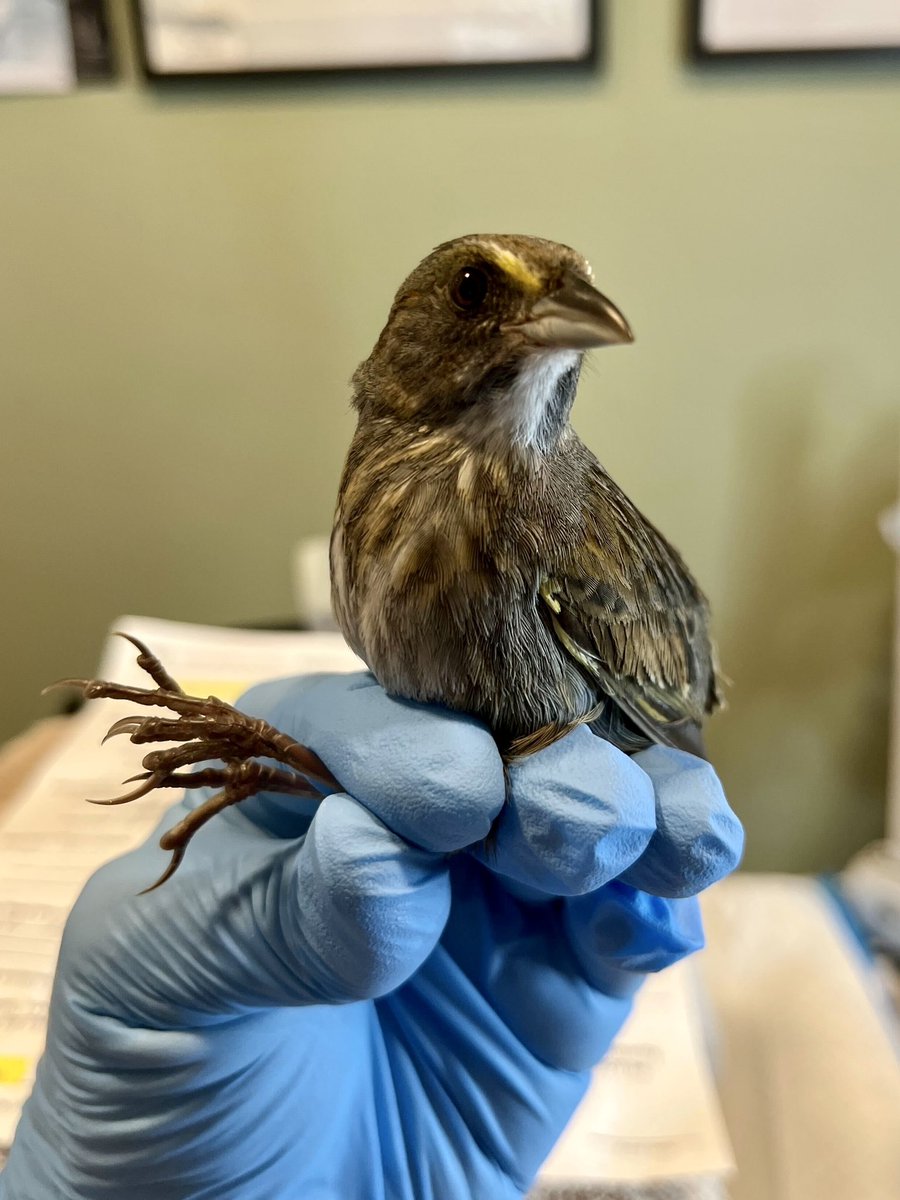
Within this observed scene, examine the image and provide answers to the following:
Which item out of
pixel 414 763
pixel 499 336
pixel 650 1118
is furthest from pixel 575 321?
pixel 650 1118

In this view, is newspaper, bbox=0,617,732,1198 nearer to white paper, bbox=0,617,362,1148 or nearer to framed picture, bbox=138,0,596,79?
white paper, bbox=0,617,362,1148

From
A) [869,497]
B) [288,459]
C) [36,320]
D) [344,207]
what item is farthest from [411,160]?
[869,497]

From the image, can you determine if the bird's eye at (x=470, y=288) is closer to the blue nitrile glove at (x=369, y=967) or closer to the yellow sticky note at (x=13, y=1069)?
the blue nitrile glove at (x=369, y=967)

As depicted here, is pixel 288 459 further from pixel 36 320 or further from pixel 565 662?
pixel 565 662

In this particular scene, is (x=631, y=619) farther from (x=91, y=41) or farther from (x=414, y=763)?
(x=91, y=41)

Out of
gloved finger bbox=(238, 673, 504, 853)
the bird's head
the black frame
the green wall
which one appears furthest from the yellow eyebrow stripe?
the black frame

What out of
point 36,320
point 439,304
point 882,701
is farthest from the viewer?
point 882,701
